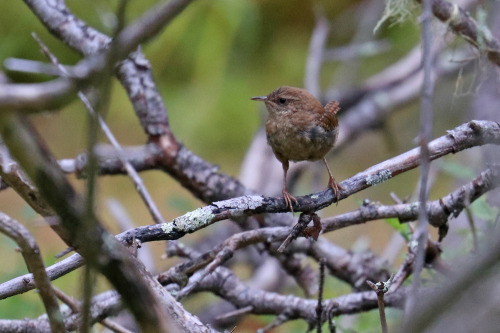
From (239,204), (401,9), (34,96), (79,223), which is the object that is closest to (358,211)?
(239,204)

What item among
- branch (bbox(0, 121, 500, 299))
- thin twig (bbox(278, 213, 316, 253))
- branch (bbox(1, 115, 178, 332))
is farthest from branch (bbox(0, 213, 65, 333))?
thin twig (bbox(278, 213, 316, 253))

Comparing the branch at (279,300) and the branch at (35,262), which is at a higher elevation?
the branch at (279,300)

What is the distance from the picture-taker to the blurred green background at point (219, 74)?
488cm

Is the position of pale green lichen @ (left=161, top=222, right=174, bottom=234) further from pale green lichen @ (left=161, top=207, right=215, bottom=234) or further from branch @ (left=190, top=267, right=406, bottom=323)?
branch @ (left=190, top=267, right=406, bottom=323)

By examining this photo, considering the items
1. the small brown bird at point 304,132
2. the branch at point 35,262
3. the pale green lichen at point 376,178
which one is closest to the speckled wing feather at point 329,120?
the small brown bird at point 304,132

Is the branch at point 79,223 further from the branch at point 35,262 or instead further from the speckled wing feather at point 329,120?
the speckled wing feather at point 329,120

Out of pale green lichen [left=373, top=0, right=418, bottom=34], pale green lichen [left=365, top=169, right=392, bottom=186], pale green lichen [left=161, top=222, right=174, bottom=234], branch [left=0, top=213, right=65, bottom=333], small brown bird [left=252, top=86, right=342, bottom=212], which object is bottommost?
branch [left=0, top=213, right=65, bottom=333]

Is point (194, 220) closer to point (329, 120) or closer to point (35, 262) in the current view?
point (35, 262)

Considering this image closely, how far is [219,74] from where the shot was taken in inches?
208

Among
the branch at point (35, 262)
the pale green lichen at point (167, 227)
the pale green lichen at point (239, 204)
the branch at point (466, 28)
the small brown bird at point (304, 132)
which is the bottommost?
the branch at point (35, 262)

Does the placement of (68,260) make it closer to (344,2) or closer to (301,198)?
(301,198)

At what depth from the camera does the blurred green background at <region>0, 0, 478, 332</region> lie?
4.88 m

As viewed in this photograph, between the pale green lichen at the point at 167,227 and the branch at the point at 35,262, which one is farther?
the pale green lichen at the point at 167,227

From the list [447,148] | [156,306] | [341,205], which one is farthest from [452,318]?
[341,205]
